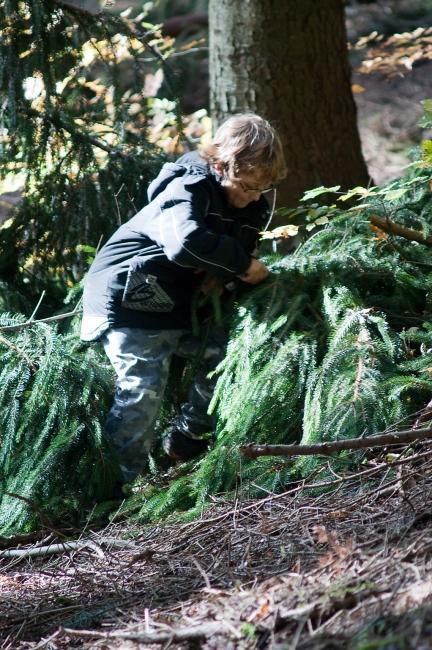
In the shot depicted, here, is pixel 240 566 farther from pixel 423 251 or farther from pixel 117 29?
pixel 117 29

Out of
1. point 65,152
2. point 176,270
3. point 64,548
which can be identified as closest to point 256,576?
point 64,548

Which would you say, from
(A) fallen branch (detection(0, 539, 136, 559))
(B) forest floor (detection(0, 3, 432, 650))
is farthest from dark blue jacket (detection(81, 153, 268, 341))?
(A) fallen branch (detection(0, 539, 136, 559))

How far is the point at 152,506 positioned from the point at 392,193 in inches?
68.7

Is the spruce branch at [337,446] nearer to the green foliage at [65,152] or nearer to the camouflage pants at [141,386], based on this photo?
the camouflage pants at [141,386]

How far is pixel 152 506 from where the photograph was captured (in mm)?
3723

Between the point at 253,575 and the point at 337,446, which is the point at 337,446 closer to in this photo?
the point at 337,446

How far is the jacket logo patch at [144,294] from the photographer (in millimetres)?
4078

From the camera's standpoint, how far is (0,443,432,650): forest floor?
2240 millimetres

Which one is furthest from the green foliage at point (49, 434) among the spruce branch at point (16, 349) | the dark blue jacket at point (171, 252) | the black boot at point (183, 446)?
the black boot at point (183, 446)

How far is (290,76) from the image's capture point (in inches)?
212

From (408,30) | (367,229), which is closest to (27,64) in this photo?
(367,229)

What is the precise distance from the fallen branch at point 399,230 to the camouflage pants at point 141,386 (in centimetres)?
94

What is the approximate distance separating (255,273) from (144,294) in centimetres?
56

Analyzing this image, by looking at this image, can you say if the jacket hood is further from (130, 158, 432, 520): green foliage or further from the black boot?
the black boot
